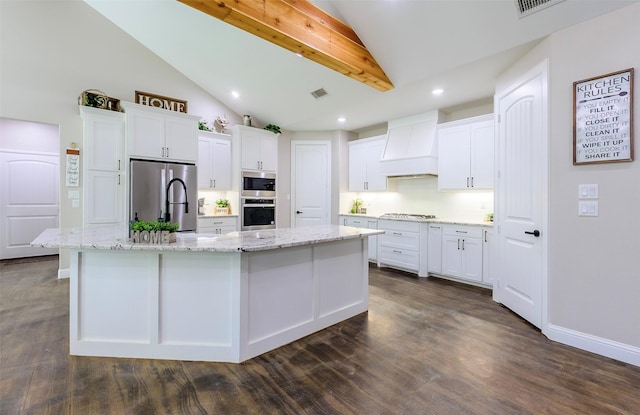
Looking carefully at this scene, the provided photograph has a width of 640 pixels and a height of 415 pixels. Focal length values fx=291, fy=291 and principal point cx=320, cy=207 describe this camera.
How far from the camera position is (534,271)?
2.81 m

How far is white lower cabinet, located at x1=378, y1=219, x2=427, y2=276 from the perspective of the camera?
185 inches

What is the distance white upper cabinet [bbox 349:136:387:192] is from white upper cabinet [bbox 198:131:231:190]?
2.48 m

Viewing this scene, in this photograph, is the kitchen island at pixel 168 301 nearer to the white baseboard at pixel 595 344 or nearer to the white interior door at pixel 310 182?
the white baseboard at pixel 595 344

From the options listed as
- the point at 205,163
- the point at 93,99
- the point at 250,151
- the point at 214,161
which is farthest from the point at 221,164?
the point at 93,99

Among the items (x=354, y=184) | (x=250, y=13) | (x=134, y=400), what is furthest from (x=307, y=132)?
(x=134, y=400)

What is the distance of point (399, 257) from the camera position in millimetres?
4945

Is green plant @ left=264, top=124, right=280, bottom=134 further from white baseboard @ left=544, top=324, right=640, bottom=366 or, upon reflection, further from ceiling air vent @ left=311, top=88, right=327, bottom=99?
white baseboard @ left=544, top=324, right=640, bottom=366

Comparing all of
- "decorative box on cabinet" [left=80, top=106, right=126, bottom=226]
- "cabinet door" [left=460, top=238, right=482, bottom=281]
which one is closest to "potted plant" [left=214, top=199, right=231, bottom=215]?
"decorative box on cabinet" [left=80, top=106, right=126, bottom=226]

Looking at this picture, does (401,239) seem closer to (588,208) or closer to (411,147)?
(411,147)

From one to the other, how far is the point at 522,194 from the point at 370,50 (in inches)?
94.8

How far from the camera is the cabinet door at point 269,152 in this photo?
18.8 feet

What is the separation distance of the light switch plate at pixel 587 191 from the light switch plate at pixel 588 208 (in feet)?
0.17

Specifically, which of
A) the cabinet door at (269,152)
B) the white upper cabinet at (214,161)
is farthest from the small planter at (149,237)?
the cabinet door at (269,152)

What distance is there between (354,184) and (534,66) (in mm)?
3635
